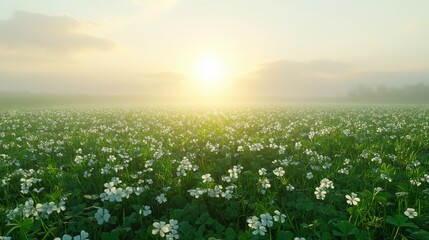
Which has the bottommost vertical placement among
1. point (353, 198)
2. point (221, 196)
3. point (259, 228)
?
point (221, 196)

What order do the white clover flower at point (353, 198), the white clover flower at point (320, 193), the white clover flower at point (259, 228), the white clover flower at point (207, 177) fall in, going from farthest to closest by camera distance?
the white clover flower at point (207, 177)
the white clover flower at point (320, 193)
the white clover flower at point (353, 198)
the white clover flower at point (259, 228)

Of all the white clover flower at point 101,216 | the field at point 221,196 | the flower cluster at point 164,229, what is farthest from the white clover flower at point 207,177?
the white clover flower at point 101,216

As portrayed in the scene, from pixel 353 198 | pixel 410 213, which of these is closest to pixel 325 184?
pixel 353 198

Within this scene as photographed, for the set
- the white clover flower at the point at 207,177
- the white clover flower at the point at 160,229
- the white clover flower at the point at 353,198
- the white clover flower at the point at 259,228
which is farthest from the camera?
the white clover flower at the point at 207,177

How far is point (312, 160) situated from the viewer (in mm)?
6691

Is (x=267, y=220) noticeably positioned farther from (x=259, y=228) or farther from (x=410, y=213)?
(x=410, y=213)

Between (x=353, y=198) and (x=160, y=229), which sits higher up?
(x=353, y=198)

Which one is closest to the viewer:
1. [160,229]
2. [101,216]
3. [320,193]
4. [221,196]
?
[160,229]

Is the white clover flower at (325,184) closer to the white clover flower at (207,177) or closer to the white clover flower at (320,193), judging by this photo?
the white clover flower at (320,193)

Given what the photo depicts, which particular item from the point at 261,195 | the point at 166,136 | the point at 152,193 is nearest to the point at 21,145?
the point at 166,136

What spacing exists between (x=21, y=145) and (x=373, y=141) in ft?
Result: 36.1

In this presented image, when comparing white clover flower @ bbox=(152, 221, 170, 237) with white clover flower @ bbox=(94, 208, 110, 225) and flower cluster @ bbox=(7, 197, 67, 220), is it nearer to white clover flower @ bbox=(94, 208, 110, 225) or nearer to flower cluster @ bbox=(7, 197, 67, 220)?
white clover flower @ bbox=(94, 208, 110, 225)

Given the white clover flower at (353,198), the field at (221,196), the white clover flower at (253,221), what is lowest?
the field at (221,196)

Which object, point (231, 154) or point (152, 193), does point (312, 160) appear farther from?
point (152, 193)
